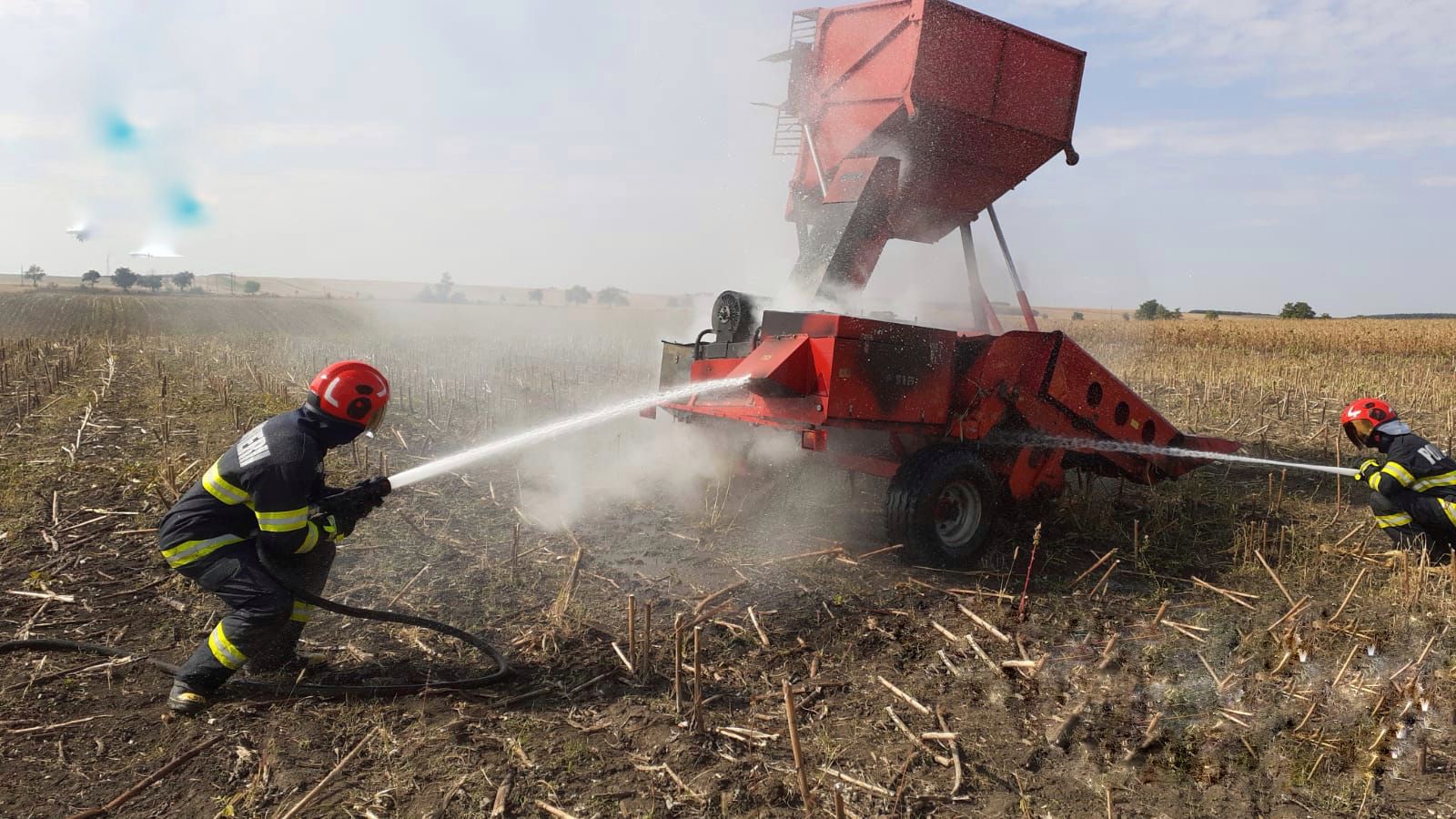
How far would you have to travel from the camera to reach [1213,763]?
3516mm

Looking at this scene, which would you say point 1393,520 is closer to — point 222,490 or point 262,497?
point 262,497

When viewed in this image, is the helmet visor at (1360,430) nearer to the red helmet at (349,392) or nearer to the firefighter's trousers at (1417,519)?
the firefighter's trousers at (1417,519)

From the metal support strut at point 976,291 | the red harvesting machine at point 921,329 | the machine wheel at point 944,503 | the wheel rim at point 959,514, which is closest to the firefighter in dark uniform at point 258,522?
the red harvesting machine at point 921,329

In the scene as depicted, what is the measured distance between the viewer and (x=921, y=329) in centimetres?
556

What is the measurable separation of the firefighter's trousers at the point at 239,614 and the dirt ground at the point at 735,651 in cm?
19

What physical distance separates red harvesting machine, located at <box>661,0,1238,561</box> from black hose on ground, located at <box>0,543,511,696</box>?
2.22 meters

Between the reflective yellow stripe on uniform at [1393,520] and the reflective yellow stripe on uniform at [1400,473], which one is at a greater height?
the reflective yellow stripe on uniform at [1400,473]

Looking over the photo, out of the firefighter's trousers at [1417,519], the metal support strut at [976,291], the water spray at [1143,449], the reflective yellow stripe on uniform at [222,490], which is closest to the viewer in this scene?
the reflective yellow stripe on uniform at [222,490]

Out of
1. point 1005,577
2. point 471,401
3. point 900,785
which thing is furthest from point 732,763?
point 471,401

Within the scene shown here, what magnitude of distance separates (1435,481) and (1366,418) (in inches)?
21.6

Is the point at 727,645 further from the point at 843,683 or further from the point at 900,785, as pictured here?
the point at 900,785

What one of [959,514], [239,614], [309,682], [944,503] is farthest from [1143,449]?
[239,614]

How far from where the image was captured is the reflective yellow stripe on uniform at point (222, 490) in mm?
3859

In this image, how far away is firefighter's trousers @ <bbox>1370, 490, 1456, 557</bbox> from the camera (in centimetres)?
570
